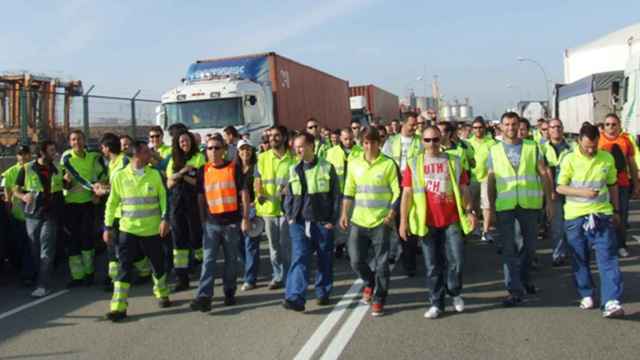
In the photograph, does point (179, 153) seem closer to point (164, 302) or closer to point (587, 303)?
point (164, 302)

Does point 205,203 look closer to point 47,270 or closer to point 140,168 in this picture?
point 140,168

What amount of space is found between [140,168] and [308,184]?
1.83 m

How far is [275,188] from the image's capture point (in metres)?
7.67

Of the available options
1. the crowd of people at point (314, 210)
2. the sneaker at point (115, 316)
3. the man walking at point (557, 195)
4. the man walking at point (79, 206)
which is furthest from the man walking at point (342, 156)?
the sneaker at point (115, 316)

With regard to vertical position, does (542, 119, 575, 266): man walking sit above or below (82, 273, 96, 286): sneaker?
above

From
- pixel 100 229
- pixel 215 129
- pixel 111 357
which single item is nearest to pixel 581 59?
pixel 215 129

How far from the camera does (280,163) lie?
767 cm

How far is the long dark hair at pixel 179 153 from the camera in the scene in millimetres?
8078

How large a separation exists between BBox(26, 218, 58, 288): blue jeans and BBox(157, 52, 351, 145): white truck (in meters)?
8.03

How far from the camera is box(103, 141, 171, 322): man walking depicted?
6926 mm

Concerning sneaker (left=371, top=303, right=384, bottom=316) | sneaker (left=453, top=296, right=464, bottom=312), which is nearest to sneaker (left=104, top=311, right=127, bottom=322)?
sneaker (left=371, top=303, right=384, bottom=316)

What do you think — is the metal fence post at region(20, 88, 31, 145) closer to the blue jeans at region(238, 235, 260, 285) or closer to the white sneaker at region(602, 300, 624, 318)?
the blue jeans at region(238, 235, 260, 285)

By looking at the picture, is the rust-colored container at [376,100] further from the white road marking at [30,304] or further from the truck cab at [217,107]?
the white road marking at [30,304]

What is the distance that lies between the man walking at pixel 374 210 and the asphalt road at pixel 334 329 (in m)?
0.40
